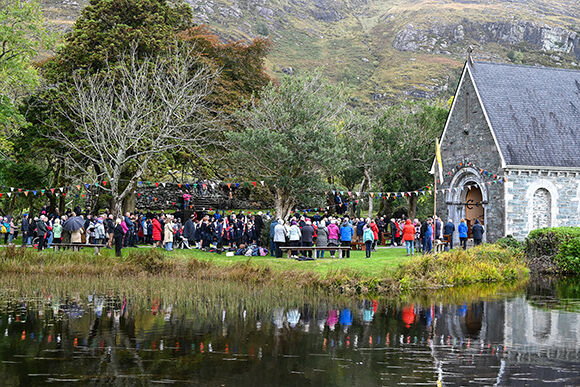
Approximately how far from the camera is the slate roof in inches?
1157

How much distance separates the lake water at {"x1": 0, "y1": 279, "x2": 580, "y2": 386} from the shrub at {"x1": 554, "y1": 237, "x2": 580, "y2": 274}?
22.4 feet

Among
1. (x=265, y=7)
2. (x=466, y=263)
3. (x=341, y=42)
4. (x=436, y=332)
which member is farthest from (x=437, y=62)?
(x=436, y=332)

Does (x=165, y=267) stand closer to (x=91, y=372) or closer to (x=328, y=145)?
(x=91, y=372)

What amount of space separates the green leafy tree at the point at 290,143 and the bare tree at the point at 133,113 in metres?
2.54

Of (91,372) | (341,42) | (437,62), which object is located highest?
(341,42)

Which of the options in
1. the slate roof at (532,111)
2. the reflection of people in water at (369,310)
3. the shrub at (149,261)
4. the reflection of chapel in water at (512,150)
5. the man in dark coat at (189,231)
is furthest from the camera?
the slate roof at (532,111)

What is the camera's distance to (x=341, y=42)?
162 meters

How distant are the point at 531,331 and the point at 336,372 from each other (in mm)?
5268

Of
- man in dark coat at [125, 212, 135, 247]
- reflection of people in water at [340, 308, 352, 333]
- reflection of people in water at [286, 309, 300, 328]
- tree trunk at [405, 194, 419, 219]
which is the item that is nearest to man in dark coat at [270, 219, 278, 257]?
man in dark coat at [125, 212, 135, 247]

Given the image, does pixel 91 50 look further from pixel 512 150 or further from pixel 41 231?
pixel 512 150

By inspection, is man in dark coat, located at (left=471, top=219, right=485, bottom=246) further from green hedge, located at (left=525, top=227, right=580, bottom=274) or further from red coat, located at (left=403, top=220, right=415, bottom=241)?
red coat, located at (left=403, top=220, right=415, bottom=241)

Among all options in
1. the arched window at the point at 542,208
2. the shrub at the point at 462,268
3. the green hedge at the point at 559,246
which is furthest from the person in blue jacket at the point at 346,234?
the arched window at the point at 542,208

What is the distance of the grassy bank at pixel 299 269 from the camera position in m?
18.4

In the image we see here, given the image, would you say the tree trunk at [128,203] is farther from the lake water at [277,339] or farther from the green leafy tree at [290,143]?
the lake water at [277,339]
